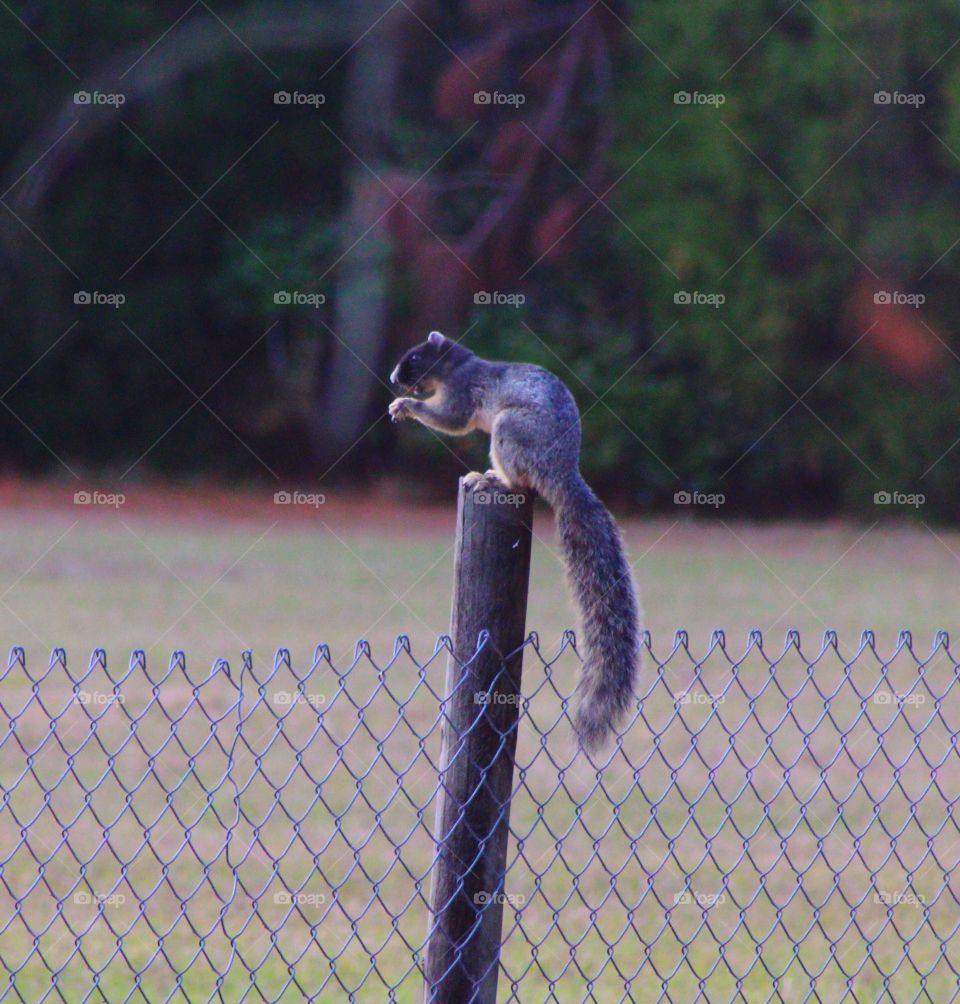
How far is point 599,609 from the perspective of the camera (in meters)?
3.17

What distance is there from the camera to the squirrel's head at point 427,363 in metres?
4.21

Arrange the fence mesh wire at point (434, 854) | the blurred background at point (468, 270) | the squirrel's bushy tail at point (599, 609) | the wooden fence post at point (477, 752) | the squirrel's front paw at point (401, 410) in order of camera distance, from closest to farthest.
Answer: the wooden fence post at point (477, 752) → the squirrel's bushy tail at point (599, 609) → the fence mesh wire at point (434, 854) → the squirrel's front paw at point (401, 410) → the blurred background at point (468, 270)

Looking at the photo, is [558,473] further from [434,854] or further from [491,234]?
[491,234]

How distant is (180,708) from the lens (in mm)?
A: 7340

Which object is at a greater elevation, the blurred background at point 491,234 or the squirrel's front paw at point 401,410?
the squirrel's front paw at point 401,410

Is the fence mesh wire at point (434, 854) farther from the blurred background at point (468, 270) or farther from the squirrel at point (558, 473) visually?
the blurred background at point (468, 270)

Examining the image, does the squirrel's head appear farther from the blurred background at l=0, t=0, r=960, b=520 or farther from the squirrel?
the blurred background at l=0, t=0, r=960, b=520

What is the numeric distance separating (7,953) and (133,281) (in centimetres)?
1534

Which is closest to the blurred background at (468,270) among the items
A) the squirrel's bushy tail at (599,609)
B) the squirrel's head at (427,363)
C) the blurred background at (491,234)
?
the blurred background at (491,234)

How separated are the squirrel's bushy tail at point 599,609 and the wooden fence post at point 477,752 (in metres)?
0.21

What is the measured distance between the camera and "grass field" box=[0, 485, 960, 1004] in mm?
3850

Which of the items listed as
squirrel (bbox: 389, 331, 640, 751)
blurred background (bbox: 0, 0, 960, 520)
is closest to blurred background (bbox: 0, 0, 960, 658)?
blurred background (bbox: 0, 0, 960, 520)

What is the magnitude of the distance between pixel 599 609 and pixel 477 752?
51 centimetres

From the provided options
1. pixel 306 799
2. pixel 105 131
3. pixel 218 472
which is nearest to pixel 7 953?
pixel 306 799
